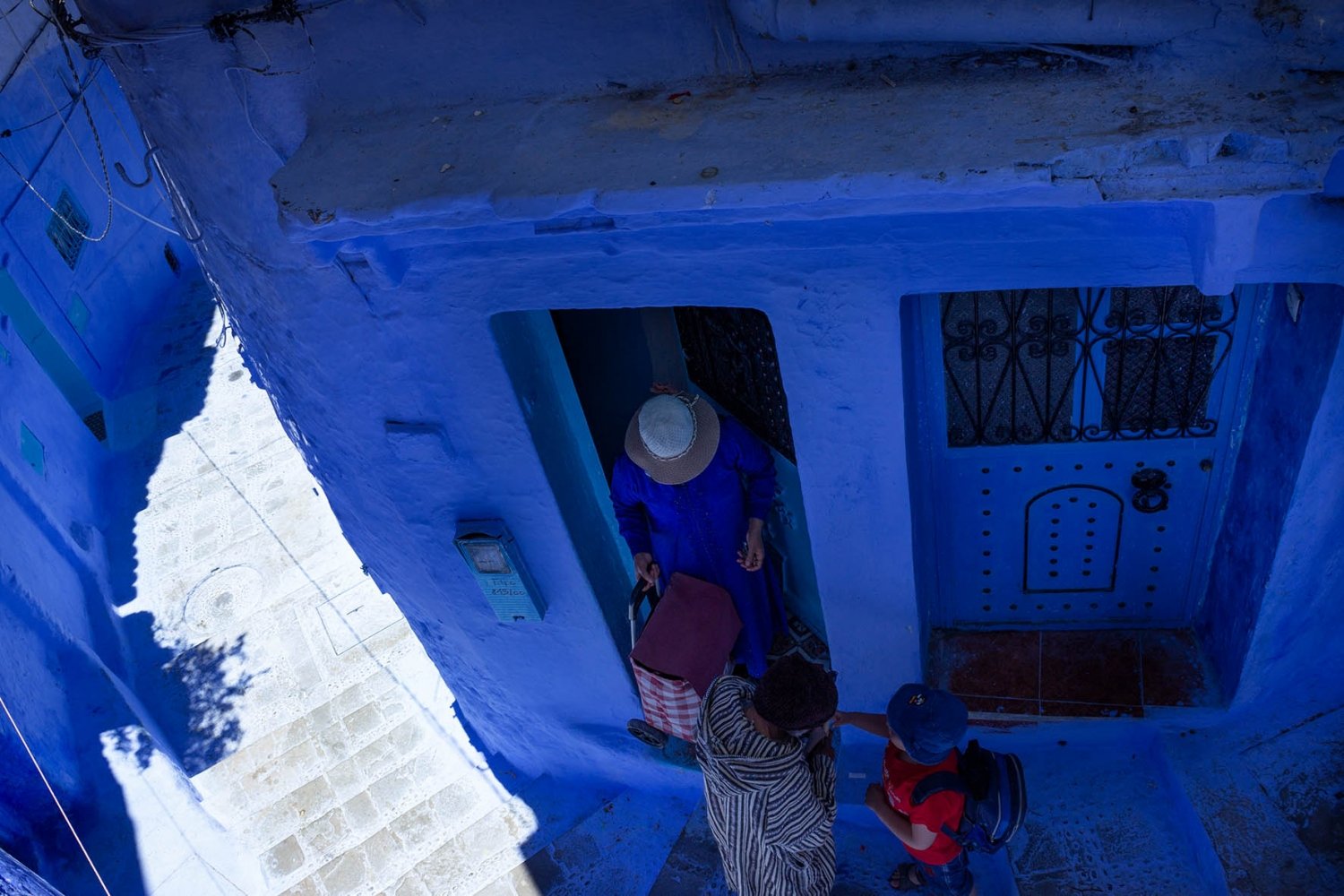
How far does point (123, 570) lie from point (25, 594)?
7.22 feet

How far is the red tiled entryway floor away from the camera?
4.52 meters

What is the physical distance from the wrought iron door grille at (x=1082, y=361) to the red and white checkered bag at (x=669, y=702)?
1.60m

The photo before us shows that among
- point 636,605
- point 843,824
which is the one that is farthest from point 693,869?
point 636,605

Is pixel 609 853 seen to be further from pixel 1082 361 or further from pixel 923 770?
pixel 1082 361

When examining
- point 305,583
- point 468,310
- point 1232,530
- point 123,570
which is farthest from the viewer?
point 123,570

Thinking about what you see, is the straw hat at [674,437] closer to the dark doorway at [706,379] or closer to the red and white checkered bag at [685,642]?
the dark doorway at [706,379]

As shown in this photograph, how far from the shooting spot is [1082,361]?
3949 millimetres

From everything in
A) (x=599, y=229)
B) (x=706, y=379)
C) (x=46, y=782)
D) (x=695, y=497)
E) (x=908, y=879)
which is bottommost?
(x=908, y=879)

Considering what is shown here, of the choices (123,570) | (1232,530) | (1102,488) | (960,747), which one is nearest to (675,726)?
(960,747)

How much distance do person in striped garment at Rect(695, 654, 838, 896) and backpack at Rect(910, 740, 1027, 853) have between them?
40cm

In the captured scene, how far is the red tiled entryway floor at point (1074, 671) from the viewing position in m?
4.52

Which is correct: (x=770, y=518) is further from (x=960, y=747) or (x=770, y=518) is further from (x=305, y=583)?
(x=305, y=583)

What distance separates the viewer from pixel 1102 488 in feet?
14.2

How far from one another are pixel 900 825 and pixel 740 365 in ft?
6.54
